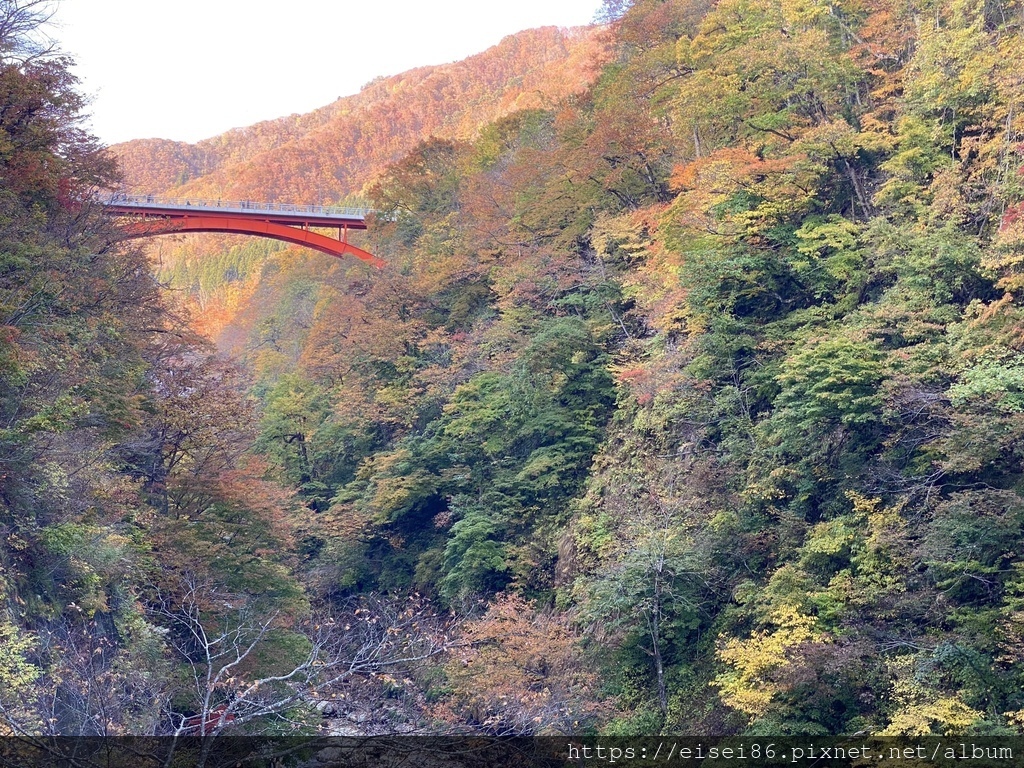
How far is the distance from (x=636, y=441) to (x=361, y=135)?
62.0 metres

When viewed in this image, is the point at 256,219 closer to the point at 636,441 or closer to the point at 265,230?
the point at 265,230

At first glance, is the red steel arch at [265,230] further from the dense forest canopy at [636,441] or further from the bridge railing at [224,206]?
the dense forest canopy at [636,441]

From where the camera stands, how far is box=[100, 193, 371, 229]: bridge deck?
110 feet

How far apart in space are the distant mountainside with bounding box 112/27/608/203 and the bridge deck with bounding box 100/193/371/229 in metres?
22.9

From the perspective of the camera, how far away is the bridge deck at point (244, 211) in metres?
33.6

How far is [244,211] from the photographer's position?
3556 centimetres

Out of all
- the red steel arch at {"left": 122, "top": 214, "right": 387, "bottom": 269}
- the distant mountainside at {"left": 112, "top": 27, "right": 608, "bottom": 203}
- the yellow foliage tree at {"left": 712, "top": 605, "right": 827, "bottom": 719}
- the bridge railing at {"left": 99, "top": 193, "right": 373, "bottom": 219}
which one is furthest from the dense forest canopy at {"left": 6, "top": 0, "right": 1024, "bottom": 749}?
the distant mountainside at {"left": 112, "top": 27, "right": 608, "bottom": 203}

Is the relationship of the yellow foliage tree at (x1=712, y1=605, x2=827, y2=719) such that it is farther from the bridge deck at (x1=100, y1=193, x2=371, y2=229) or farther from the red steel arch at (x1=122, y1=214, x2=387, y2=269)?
the bridge deck at (x1=100, y1=193, x2=371, y2=229)

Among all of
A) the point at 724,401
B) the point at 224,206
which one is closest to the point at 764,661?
the point at 724,401

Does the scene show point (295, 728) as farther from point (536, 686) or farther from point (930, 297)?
point (930, 297)

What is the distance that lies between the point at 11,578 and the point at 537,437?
13580mm

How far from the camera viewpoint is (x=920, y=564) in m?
13.2

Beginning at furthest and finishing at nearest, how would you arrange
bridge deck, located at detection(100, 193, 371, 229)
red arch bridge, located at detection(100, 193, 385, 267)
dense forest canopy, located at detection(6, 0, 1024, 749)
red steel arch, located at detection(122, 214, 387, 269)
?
red steel arch, located at detection(122, 214, 387, 269)
red arch bridge, located at detection(100, 193, 385, 267)
bridge deck, located at detection(100, 193, 371, 229)
dense forest canopy, located at detection(6, 0, 1024, 749)

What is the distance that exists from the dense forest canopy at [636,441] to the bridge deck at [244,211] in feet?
38.0
